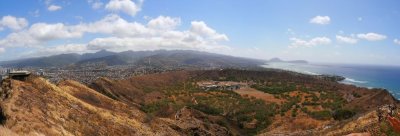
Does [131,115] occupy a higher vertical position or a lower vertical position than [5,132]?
lower

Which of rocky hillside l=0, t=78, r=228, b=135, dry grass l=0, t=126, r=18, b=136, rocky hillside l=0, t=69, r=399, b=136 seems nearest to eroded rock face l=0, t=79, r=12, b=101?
rocky hillside l=0, t=69, r=399, b=136

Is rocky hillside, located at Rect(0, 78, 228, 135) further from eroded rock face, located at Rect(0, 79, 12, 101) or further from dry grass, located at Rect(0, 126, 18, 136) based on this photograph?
eroded rock face, located at Rect(0, 79, 12, 101)

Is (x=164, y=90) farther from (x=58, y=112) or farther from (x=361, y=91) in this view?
(x=58, y=112)

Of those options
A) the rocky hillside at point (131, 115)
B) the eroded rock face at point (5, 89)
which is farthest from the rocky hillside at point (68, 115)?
the eroded rock face at point (5, 89)

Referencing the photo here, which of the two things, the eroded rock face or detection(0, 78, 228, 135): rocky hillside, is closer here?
detection(0, 78, 228, 135): rocky hillside

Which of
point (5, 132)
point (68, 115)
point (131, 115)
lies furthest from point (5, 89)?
point (131, 115)

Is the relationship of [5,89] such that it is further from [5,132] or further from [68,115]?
[5,132]

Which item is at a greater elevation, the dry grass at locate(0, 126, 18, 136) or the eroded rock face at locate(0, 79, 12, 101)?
the eroded rock face at locate(0, 79, 12, 101)

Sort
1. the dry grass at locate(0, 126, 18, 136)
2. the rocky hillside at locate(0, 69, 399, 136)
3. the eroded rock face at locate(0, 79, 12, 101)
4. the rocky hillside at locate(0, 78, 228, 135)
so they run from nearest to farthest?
the dry grass at locate(0, 126, 18, 136) < the rocky hillside at locate(0, 78, 228, 135) < the rocky hillside at locate(0, 69, 399, 136) < the eroded rock face at locate(0, 79, 12, 101)

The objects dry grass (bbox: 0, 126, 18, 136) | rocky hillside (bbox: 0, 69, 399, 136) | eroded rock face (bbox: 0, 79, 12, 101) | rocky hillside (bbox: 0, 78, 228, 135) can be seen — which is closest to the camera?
dry grass (bbox: 0, 126, 18, 136)

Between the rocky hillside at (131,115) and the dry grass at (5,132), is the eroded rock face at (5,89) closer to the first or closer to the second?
the rocky hillside at (131,115)

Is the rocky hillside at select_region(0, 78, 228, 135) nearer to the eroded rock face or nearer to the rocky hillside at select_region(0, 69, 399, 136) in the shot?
the rocky hillside at select_region(0, 69, 399, 136)

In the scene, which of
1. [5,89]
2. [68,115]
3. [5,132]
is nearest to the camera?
[5,132]
